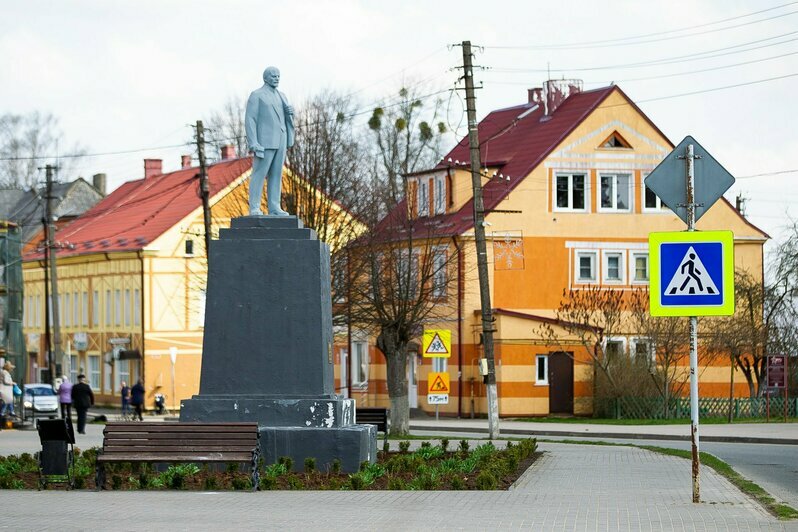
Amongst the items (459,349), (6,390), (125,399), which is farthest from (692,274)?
(125,399)

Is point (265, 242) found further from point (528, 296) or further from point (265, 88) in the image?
point (528, 296)

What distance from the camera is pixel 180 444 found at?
18.8 metres

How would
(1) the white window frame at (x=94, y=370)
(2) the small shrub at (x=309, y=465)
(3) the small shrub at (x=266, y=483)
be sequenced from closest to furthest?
1. (3) the small shrub at (x=266, y=483)
2. (2) the small shrub at (x=309, y=465)
3. (1) the white window frame at (x=94, y=370)

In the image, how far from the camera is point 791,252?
5516cm

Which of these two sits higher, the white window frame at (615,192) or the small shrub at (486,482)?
the white window frame at (615,192)

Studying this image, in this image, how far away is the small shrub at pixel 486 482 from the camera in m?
18.3

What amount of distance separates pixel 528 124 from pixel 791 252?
11652 millimetres

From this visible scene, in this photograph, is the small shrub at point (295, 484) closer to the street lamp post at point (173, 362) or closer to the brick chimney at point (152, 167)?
the street lamp post at point (173, 362)

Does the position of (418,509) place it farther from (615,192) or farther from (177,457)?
(615,192)

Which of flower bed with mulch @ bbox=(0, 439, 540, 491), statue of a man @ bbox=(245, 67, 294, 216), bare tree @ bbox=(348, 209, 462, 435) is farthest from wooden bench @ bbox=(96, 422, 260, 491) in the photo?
bare tree @ bbox=(348, 209, 462, 435)

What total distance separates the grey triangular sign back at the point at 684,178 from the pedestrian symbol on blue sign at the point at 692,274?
0.36 m

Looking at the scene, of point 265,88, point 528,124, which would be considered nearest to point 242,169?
Answer: point 528,124

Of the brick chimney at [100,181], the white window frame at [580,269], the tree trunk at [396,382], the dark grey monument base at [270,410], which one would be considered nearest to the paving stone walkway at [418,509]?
the dark grey monument base at [270,410]

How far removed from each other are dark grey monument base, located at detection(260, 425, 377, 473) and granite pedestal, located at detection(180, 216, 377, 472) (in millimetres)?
13
